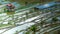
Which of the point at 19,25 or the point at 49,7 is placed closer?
the point at 19,25

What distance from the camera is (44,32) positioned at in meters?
1.80

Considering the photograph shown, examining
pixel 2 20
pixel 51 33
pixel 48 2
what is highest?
pixel 48 2

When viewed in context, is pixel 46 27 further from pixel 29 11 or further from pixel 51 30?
pixel 29 11

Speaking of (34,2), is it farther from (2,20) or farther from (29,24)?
(2,20)

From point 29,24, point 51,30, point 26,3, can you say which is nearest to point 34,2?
point 26,3

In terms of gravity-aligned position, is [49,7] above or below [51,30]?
above

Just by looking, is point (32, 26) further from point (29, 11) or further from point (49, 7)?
point (49, 7)

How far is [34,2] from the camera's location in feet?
6.07

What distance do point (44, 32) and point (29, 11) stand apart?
301 mm

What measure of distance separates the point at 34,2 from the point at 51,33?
0.42 meters

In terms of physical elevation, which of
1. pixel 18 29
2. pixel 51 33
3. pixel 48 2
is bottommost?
pixel 51 33

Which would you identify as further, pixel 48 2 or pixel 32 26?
pixel 48 2

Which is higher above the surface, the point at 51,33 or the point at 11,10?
the point at 11,10

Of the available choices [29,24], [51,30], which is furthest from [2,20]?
[51,30]
